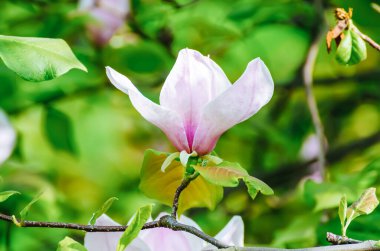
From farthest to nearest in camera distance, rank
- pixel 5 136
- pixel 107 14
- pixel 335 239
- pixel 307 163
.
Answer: pixel 307 163, pixel 107 14, pixel 5 136, pixel 335 239

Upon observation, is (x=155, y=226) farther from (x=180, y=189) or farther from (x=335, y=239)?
(x=335, y=239)

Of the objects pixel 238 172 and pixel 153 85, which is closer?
pixel 238 172

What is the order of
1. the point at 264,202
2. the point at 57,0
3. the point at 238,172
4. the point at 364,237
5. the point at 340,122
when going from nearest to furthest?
1. the point at 238,172
2. the point at 364,237
3. the point at 57,0
4. the point at 264,202
5. the point at 340,122

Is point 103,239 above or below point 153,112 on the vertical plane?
below

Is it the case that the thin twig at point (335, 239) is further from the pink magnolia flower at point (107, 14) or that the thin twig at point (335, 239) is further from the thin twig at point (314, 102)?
the pink magnolia flower at point (107, 14)

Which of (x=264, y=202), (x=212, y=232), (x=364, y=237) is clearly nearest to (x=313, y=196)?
(x=364, y=237)

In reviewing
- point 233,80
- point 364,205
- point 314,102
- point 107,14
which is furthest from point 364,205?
point 233,80

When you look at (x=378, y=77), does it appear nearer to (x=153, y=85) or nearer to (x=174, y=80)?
(x=153, y=85)

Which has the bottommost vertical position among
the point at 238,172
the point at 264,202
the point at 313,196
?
the point at 264,202
